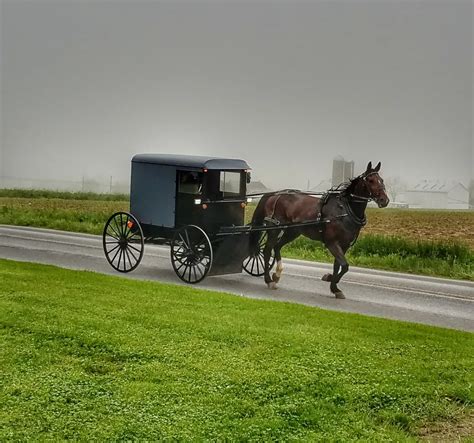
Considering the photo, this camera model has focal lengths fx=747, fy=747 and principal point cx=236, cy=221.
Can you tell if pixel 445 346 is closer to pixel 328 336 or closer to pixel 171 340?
pixel 328 336

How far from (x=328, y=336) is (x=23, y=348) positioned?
3.90 m

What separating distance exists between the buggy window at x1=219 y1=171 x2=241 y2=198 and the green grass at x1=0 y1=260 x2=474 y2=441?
12.3 ft

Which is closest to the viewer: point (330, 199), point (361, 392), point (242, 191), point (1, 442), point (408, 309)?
point (1, 442)

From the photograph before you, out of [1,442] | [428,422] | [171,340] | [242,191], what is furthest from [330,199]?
[1,442]

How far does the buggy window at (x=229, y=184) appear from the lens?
14984mm

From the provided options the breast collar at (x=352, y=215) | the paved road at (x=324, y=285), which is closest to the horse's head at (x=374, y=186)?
the breast collar at (x=352, y=215)

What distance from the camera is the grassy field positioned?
19547 mm

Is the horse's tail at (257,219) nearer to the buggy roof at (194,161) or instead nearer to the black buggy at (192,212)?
the black buggy at (192,212)

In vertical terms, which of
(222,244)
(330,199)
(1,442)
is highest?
(330,199)

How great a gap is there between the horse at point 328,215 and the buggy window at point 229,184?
1.92 feet

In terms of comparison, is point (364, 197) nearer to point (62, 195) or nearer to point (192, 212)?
point (192, 212)

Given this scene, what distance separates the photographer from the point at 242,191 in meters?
15.3

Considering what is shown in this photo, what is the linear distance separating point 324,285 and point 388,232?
309 inches

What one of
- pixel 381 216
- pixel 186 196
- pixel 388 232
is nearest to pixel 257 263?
pixel 186 196
